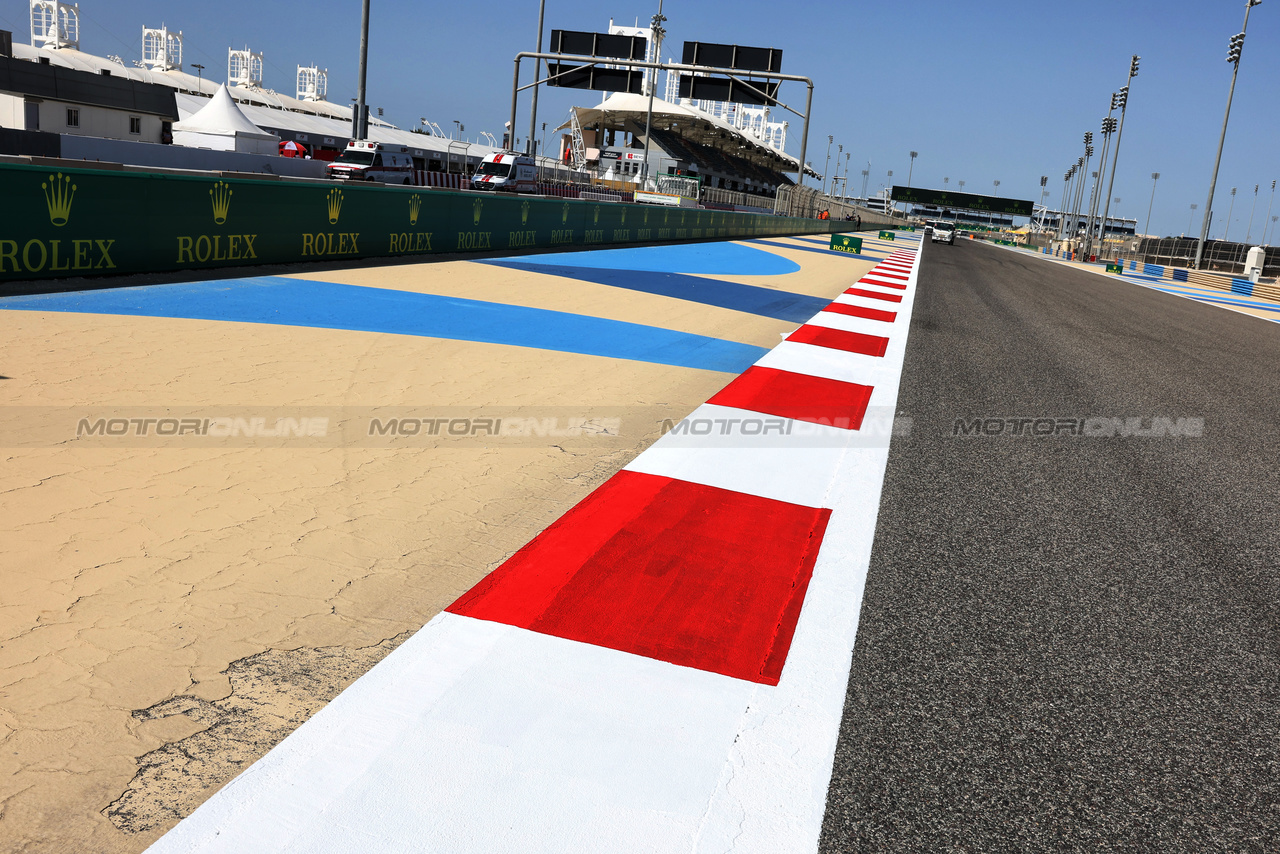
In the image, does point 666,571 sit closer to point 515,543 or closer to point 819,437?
point 515,543

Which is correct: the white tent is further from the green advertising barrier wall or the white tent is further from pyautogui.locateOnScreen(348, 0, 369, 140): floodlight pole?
the green advertising barrier wall

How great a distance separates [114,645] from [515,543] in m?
1.31

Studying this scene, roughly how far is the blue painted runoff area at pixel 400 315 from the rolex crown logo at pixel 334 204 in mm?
2171

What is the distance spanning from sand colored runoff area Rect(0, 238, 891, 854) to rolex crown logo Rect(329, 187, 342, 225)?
441 cm

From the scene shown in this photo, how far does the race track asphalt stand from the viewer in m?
1.95

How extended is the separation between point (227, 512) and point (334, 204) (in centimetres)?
872

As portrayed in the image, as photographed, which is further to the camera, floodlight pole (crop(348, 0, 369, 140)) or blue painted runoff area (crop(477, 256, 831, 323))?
floodlight pole (crop(348, 0, 369, 140))

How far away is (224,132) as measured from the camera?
4050 centimetres

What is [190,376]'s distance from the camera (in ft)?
17.1

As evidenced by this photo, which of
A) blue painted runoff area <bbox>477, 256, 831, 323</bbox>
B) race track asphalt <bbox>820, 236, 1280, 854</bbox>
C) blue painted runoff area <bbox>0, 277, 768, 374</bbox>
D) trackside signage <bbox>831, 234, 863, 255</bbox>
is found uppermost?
trackside signage <bbox>831, 234, 863, 255</bbox>

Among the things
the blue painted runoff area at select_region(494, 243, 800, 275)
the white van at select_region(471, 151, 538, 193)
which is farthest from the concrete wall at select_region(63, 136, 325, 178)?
the blue painted runoff area at select_region(494, 243, 800, 275)

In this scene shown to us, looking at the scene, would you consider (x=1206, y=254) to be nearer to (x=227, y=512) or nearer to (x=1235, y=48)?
(x=1235, y=48)

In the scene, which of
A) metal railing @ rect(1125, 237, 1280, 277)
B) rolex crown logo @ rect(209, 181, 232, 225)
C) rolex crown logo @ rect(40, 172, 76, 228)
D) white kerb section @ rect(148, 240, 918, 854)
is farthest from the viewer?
metal railing @ rect(1125, 237, 1280, 277)

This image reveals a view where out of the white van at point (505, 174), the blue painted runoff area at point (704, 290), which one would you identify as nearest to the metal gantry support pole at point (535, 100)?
the white van at point (505, 174)
